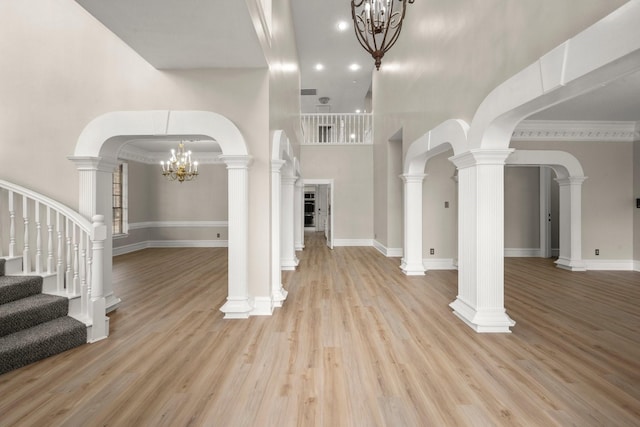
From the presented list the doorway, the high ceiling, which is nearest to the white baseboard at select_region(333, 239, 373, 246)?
the doorway

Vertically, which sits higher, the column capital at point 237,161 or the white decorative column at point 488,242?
the column capital at point 237,161

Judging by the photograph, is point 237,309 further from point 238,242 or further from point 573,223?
point 573,223

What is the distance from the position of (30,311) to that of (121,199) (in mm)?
6503

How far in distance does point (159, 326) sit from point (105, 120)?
93.0 inches

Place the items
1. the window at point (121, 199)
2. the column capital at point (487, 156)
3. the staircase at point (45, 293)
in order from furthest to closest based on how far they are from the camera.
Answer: the window at point (121, 199) < the column capital at point (487, 156) < the staircase at point (45, 293)

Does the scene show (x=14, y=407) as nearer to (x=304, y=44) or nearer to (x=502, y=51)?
(x=502, y=51)

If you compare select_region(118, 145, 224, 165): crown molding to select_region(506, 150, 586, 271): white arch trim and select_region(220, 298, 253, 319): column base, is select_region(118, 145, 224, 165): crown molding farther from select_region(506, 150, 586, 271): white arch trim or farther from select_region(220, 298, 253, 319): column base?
select_region(506, 150, 586, 271): white arch trim

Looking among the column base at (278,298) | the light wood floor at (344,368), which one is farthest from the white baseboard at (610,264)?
the column base at (278,298)

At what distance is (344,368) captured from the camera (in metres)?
2.42

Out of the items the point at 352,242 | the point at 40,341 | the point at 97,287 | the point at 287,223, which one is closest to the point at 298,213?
the point at 352,242

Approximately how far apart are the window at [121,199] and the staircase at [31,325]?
18.8 ft

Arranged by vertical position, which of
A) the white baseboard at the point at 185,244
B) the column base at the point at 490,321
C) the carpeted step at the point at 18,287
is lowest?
the column base at the point at 490,321

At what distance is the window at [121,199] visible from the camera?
27.2 ft

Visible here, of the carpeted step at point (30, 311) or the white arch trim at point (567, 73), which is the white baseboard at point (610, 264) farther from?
the carpeted step at point (30, 311)
